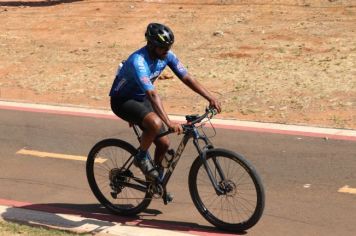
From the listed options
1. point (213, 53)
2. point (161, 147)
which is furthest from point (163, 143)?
point (213, 53)

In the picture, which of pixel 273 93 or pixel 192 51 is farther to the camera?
pixel 192 51

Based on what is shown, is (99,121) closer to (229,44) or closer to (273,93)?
(273,93)

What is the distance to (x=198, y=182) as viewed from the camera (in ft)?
22.4

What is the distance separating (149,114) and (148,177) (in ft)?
2.38

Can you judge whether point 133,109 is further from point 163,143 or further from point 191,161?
point 191,161

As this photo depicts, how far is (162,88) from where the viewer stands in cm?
1452

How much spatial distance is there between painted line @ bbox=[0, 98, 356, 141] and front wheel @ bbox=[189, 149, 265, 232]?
4066mm

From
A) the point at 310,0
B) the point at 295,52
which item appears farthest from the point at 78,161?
the point at 310,0

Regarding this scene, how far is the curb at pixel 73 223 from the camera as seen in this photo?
6.78 metres

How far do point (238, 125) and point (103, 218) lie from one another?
4.62 meters

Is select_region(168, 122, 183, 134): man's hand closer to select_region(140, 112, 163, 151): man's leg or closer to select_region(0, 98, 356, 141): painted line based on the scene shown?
select_region(140, 112, 163, 151): man's leg

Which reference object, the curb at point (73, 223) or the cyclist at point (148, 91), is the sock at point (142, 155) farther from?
the curb at point (73, 223)

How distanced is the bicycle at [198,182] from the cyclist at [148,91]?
140mm

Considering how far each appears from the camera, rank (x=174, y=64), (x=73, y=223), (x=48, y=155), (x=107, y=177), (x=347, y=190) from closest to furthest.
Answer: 1. (x=174, y=64)
2. (x=73, y=223)
3. (x=107, y=177)
4. (x=347, y=190)
5. (x=48, y=155)
